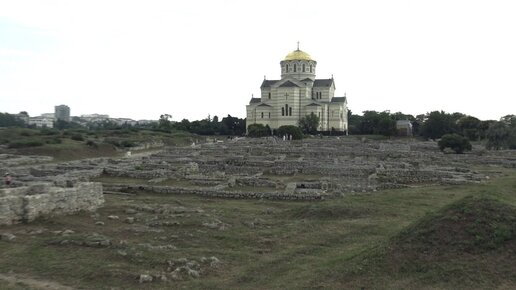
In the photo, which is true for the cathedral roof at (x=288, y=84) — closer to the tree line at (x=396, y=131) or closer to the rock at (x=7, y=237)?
the tree line at (x=396, y=131)

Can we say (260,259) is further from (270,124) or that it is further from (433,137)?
(270,124)

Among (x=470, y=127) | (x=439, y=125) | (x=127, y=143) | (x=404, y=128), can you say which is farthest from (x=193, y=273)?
(x=404, y=128)

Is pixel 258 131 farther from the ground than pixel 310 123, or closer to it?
closer to it

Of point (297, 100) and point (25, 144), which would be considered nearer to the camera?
point (25, 144)

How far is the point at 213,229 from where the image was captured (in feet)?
49.8

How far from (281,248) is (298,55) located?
3494 inches

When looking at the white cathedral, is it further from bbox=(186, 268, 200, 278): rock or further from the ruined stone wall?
bbox=(186, 268, 200, 278): rock

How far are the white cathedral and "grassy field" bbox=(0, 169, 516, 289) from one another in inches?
2954

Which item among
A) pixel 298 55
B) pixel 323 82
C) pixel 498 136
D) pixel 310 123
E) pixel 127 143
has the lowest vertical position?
pixel 127 143

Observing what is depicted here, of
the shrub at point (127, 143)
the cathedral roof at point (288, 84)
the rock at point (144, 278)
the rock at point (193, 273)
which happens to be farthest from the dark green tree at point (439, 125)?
the rock at point (144, 278)

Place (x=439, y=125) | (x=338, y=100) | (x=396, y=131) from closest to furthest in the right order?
(x=439, y=125)
(x=396, y=131)
(x=338, y=100)

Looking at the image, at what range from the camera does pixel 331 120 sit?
9488 cm

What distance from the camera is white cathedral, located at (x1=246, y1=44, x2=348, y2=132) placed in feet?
302

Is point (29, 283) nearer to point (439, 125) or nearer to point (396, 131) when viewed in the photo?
point (439, 125)
